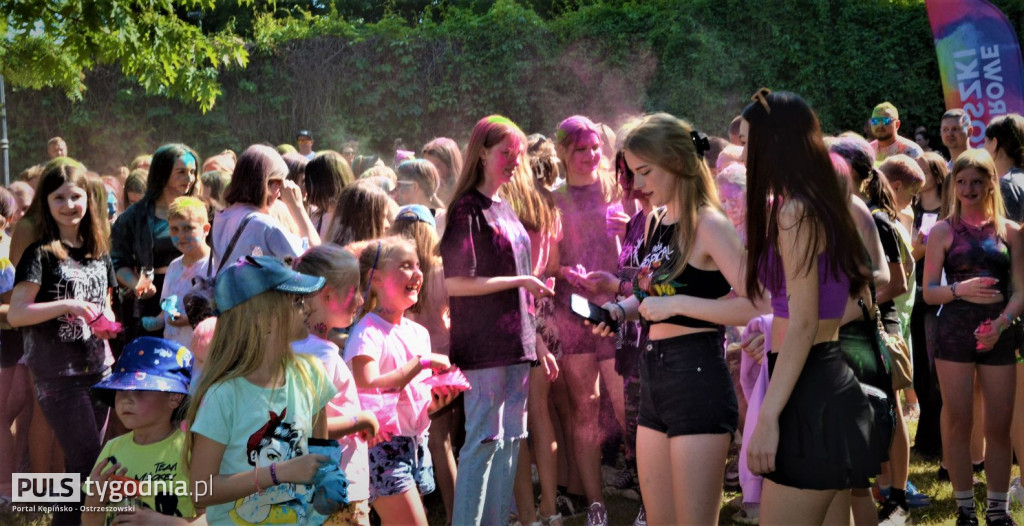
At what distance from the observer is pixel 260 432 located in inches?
121

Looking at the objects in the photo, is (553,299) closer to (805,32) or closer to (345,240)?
(345,240)

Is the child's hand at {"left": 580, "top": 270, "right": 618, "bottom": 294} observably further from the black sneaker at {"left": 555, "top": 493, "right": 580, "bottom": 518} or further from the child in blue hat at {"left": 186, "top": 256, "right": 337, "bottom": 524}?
the child in blue hat at {"left": 186, "top": 256, "right": 337, "bottom": 524}

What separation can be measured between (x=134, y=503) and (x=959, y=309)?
4.27m

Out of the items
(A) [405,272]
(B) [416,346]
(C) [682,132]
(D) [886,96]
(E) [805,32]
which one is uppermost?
(E) [805,32]

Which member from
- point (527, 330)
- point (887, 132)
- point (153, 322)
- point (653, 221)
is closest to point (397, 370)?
point (527, 330)

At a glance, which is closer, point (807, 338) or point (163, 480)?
point (807, 338)

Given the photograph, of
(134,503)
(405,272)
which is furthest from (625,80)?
(134,503)

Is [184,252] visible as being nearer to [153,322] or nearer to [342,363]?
[153,322]

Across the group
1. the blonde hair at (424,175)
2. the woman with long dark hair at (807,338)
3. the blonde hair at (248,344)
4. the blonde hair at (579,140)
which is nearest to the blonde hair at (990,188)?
the blonde hair at (579,140)

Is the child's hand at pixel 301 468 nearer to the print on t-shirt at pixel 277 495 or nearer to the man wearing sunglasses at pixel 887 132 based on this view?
the print on t-shirt at pixel 277 495

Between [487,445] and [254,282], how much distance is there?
1.88 m

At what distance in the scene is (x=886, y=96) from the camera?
54.5 feet

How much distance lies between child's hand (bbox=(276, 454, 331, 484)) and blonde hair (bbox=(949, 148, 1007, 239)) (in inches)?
158

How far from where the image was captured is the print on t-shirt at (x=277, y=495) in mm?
3090
